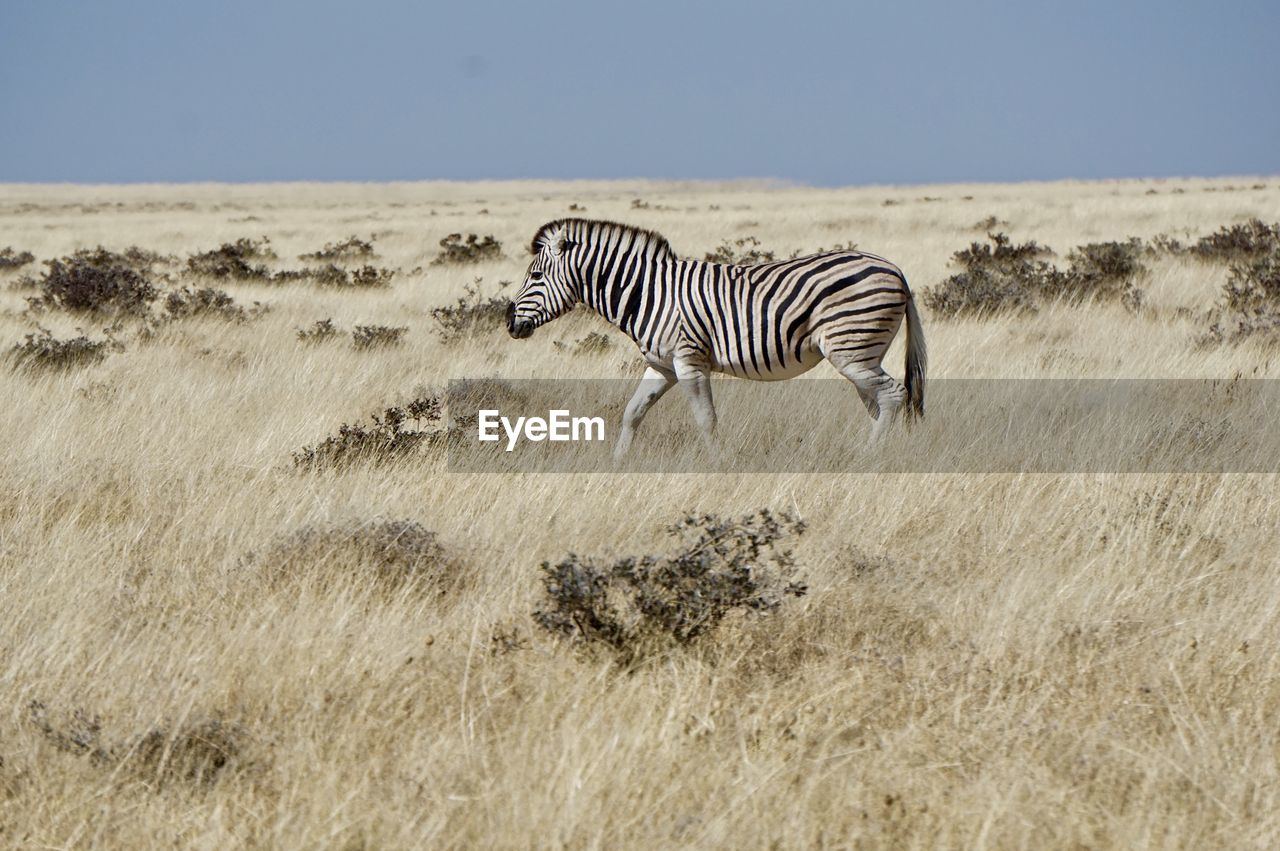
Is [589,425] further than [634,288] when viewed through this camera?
Yes

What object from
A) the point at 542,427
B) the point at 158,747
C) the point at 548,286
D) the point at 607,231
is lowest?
the point at 158,747

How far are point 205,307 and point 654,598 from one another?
1126cm

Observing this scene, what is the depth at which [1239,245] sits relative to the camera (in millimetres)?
16969

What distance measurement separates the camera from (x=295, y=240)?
28.0 metres

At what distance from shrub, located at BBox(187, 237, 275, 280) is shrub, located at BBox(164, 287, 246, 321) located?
3.49m

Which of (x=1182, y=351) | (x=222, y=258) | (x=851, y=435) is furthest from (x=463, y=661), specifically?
(x=222, y=258)

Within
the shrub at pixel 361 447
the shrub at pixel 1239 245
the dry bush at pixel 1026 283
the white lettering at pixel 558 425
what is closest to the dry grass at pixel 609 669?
the shrub at pixel 361 447

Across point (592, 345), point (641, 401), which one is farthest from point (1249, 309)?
point (641, 401)

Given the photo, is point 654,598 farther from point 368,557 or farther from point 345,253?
point 345,253

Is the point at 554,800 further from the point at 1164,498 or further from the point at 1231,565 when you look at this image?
the point at 1164,498

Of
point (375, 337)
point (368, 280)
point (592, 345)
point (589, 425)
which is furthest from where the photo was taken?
point (368, 280)

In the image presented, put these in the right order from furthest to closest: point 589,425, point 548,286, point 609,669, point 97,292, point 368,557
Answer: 1. point 97,292
2. point 589,425
3. point 548,286
4. point 368,557
5. point 609,669

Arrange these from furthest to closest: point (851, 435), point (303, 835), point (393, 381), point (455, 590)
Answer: point (393, 381), point (851, 435), point (455, 590), point (303, 835)

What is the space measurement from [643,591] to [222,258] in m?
18.4
